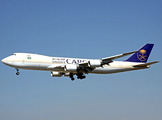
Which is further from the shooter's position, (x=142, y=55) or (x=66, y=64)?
(x=142, y=55)

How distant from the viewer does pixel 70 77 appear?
55.0 meters

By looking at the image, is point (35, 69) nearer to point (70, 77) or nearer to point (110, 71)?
point (70, 77)

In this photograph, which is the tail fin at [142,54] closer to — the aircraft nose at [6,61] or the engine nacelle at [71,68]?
the engine nacelle at [71,68]

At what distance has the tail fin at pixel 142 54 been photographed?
57222 millimetres

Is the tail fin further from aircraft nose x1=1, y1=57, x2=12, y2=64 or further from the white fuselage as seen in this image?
aircraft nose x1=1, y1=57, x2=12, y2=64

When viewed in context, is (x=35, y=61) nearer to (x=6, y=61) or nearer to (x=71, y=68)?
(x=6, y=61)

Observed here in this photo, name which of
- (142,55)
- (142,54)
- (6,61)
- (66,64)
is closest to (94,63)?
(66,64)

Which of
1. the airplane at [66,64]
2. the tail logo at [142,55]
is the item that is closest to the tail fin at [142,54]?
the tail logo at [142,55]

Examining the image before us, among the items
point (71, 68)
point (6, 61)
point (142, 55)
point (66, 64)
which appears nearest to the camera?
point (6, 61)

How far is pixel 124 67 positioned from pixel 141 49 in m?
7.07

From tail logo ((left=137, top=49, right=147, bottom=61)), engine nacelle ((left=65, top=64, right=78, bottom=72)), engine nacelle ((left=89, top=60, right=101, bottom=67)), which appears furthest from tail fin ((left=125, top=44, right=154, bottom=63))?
engine nacelle ((left=65, top=64, right=78, bottom=72))

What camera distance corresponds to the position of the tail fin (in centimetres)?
5722

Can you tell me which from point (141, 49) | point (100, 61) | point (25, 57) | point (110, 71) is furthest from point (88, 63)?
point (141, 49)

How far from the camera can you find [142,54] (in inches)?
2286
